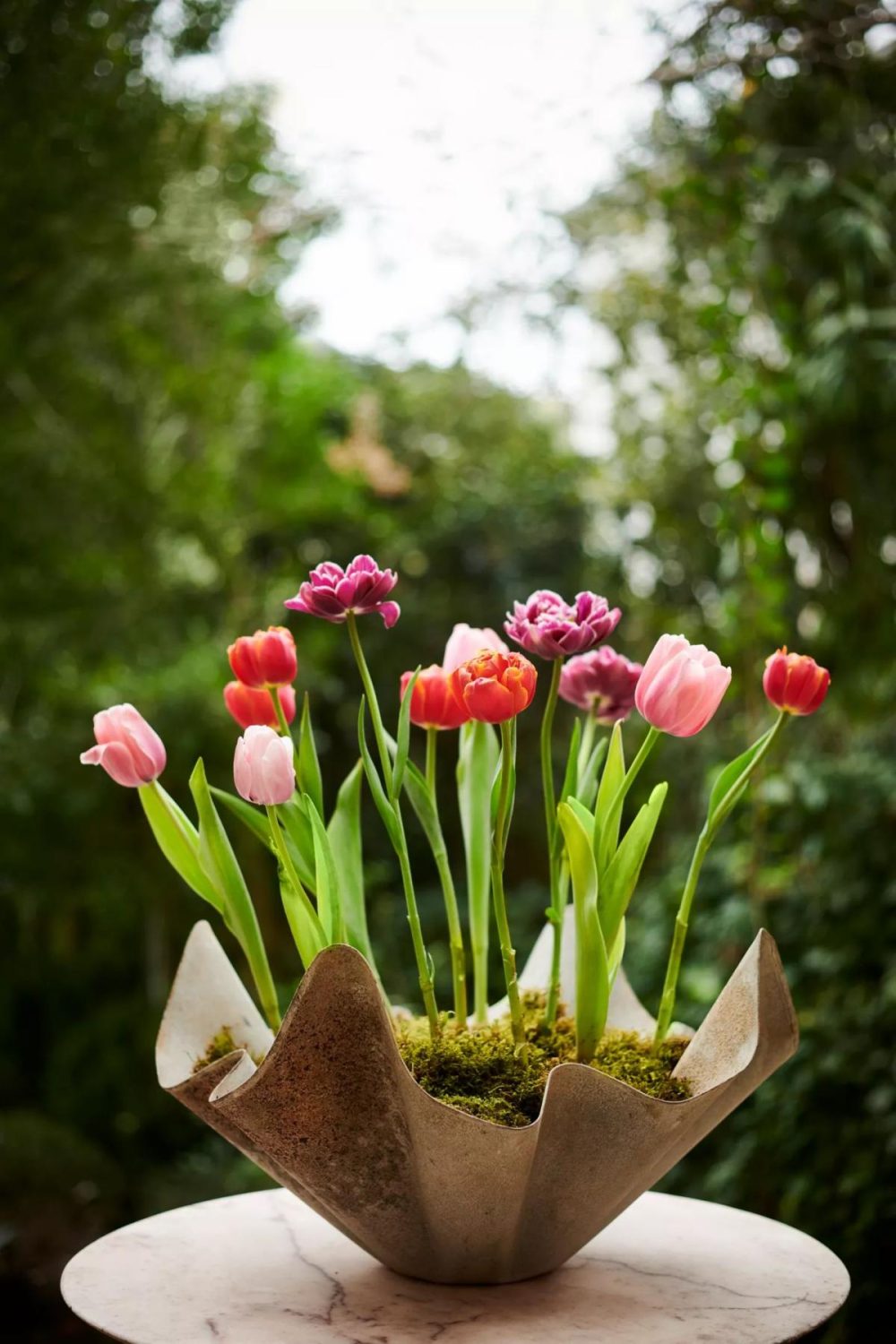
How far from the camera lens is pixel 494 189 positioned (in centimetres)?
274

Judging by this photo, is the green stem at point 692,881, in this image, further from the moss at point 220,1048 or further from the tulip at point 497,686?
the moss at point 220,1048

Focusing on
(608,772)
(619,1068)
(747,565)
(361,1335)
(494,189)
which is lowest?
(361,1335)

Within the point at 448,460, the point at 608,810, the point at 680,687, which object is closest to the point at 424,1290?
the point at 608,810

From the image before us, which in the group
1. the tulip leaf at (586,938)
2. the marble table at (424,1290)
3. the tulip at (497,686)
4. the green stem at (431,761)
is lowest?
the marble table at (424,1290)

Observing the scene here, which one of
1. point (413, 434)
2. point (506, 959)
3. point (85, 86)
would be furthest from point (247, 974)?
point (506, 959)

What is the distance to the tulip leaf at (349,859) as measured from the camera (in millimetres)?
1146

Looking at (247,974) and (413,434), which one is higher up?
(413,434)

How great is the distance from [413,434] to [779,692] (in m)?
3.86

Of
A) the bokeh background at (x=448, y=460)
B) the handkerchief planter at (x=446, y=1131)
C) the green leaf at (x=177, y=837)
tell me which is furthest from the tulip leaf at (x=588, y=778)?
the bokeh background at (x=448, y=460)

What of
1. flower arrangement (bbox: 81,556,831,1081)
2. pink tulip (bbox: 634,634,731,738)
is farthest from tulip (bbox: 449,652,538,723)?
pink tulip (bbox: 634,634,731,738)

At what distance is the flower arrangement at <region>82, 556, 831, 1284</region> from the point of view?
0.92m

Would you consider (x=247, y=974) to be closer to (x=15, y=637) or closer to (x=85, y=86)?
(x=15, y=637)

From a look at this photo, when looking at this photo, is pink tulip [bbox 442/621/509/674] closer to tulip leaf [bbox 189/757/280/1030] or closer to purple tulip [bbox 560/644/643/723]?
purple tulip [bbox 560/644/643/723]

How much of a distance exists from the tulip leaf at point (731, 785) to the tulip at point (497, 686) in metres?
0.20
